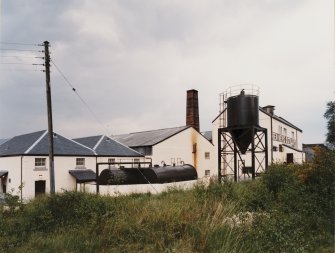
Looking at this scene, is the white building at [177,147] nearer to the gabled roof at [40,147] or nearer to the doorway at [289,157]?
the gabled roof at [40,147]

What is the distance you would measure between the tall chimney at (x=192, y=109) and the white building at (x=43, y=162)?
849cm

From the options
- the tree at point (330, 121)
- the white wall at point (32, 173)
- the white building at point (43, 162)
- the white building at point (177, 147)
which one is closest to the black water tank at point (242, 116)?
the white building at point (177, 147)

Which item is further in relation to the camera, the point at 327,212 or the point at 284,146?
the point at 284,146

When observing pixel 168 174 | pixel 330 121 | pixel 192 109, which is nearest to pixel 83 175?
pixel 168 174

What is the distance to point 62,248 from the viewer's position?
873 cm

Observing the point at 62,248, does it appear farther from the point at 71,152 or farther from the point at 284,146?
the point at 284,146

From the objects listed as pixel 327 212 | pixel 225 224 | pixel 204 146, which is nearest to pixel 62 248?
pixel 225 224

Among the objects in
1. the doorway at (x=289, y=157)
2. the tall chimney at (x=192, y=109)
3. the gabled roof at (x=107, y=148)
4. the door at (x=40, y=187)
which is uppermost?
the tall chimney at (x=192, y=109)

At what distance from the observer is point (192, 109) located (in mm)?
34812

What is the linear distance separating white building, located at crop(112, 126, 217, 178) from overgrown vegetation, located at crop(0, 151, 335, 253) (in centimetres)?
1956

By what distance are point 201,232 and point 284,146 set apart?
34.9 m

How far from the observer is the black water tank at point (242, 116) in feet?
65.4

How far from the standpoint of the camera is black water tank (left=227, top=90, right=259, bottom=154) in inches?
785

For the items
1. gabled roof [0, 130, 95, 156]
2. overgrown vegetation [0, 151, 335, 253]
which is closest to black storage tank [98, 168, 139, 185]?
gabled roof [0, 130, 95, 156]
